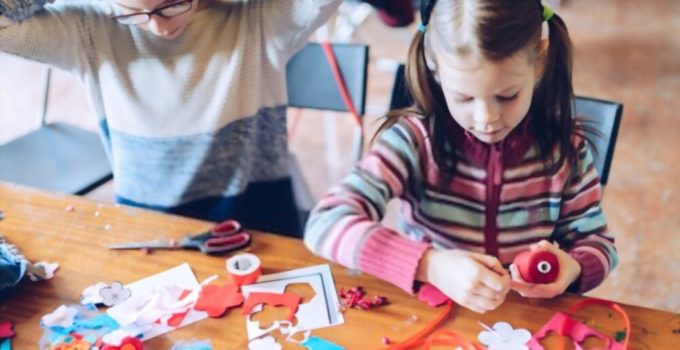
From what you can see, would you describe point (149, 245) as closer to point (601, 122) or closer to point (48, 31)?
point (48, 31)

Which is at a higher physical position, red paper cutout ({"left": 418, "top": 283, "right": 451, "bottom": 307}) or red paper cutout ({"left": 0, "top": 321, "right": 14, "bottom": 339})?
red paper cutout ({"left": 418, "top": 283, "right": 451, "bottom": 307})

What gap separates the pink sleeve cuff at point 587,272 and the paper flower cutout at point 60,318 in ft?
2.28

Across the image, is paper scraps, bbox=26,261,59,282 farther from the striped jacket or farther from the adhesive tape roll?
the striped jacket

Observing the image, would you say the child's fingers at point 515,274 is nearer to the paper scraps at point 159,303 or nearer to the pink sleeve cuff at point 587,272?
the pink sleeve cuff at point 587,272

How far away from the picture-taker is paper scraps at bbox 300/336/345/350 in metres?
0.86

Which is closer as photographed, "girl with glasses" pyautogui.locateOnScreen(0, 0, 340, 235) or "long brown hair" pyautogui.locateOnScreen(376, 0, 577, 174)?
"long brown hair" pyautogui.locateOnScreen(376, 0, 577, 174)

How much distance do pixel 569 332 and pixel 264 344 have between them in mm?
389

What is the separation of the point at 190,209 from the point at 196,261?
399mm

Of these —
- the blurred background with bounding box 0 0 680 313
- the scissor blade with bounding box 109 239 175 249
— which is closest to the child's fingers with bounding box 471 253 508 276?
the scissor blade with bounding box 109 239 175 249

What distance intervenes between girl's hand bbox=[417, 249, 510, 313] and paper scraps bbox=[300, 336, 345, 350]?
0.16 meters

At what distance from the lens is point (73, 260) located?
41.0 inches

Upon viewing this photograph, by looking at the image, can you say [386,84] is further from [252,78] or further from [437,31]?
[437,31]

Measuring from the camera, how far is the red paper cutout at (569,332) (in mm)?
858

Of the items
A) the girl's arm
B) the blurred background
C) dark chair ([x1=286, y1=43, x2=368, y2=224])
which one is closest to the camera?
the girl's arm
